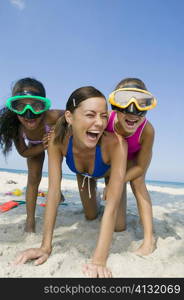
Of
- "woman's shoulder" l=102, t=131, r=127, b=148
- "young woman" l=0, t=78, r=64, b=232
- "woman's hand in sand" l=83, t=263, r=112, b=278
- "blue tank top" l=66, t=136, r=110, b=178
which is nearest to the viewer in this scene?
"woman's hand in sand" l=83, t=263, r=112, b=278

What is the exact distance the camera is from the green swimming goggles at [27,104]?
3.55 metres

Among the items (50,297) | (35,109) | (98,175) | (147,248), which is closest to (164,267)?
(147,248)

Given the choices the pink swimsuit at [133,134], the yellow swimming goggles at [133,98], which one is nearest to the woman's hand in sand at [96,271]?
the pink swimsuit at [133,134]

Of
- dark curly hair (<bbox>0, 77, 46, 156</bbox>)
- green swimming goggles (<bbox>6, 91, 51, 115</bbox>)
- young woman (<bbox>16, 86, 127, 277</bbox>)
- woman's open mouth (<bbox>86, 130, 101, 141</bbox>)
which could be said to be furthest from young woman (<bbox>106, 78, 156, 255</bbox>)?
dark curly hair (<bbox>0, 77, 46, 156</bbox>)

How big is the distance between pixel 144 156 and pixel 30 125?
159 centimetres

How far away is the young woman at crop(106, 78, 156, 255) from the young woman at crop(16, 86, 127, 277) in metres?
0.29

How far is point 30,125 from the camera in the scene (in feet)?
12.4

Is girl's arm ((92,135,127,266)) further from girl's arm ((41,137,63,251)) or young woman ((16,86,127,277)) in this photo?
girl's arm ((41,137,63,251))

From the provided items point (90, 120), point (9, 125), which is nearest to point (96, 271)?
point (90, 120)

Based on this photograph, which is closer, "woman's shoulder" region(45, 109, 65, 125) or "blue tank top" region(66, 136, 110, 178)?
"blue tank top" region(66, 136, 110, 178)

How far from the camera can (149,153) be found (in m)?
3.85

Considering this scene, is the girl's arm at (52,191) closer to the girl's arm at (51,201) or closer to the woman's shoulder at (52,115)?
the girl's arm at (51,201)

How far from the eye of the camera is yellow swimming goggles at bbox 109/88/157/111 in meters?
3.34

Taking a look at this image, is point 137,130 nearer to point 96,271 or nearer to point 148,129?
point 148,129
